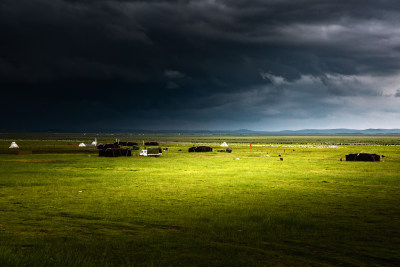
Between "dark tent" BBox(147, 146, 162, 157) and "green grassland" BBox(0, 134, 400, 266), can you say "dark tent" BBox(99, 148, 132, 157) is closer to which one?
"dark tent" BBox(147, 146, 162, 157)

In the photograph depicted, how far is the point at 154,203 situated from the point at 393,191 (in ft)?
59.7

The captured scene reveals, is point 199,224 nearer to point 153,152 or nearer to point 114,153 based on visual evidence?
point 153,152

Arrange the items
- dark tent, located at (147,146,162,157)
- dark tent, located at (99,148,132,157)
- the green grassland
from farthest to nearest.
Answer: dark tent, located at (147,146,162,157), dark tent, located at (99,148,132,157), the green grassland

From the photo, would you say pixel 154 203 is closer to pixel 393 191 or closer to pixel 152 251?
pixel 152 251

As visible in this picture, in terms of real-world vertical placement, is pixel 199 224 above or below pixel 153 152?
below

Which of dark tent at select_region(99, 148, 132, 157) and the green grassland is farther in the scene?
dark tent at select_region(99, 148, 132, 157)

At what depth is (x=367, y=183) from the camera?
31.4 meters

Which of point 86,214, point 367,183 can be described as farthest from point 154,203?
point 367,183

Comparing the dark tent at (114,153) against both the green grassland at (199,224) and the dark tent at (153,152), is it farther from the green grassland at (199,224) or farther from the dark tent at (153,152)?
the green grassland at (199,224)

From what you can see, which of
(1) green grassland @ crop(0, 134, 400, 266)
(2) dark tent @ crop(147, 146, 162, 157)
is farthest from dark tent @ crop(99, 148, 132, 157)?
(1) green grassland @ crop(0, 134, 400, 266)

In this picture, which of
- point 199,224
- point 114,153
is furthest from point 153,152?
point 199,224

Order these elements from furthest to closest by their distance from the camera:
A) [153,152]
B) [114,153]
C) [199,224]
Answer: [153,152] → [114,153] → [199,224]

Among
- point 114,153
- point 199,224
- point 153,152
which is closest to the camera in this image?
point 199,224

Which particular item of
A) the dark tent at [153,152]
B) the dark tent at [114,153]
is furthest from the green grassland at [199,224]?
the dark tent at [153,152]
